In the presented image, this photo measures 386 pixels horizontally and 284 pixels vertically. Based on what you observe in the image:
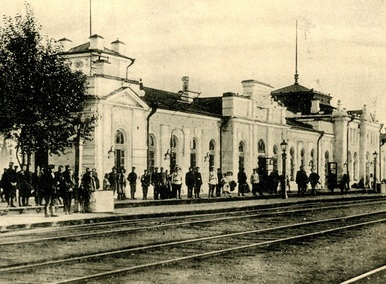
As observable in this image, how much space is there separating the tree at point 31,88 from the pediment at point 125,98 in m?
3.50

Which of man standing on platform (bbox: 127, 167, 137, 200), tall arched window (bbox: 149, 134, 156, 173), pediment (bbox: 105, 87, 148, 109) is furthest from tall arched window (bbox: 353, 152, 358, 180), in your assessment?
man standing on platform (bbox: 127, 167, 137, 200)

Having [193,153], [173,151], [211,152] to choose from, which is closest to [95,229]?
[173,151]

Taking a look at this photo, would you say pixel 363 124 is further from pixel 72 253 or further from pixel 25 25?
pixel 72 253

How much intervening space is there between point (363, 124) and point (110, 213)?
147 feet

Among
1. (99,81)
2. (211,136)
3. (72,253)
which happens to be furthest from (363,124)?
(72,253)

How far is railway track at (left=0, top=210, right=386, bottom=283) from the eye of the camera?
9273 millimetres

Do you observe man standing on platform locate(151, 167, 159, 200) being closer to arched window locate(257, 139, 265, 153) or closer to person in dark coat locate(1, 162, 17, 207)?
person in dark coat locate(1, 162, 17, 207)

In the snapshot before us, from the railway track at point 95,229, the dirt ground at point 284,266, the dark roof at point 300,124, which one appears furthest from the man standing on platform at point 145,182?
the dark roof at point 300,124

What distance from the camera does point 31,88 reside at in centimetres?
2517

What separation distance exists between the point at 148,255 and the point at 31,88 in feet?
50.3

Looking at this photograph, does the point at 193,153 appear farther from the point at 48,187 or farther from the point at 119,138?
the point at 48,187

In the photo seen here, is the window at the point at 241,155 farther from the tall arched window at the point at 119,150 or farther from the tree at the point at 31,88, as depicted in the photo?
the tree at the point at 31,88

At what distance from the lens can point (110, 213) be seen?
20.9m

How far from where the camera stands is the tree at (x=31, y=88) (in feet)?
81.1
